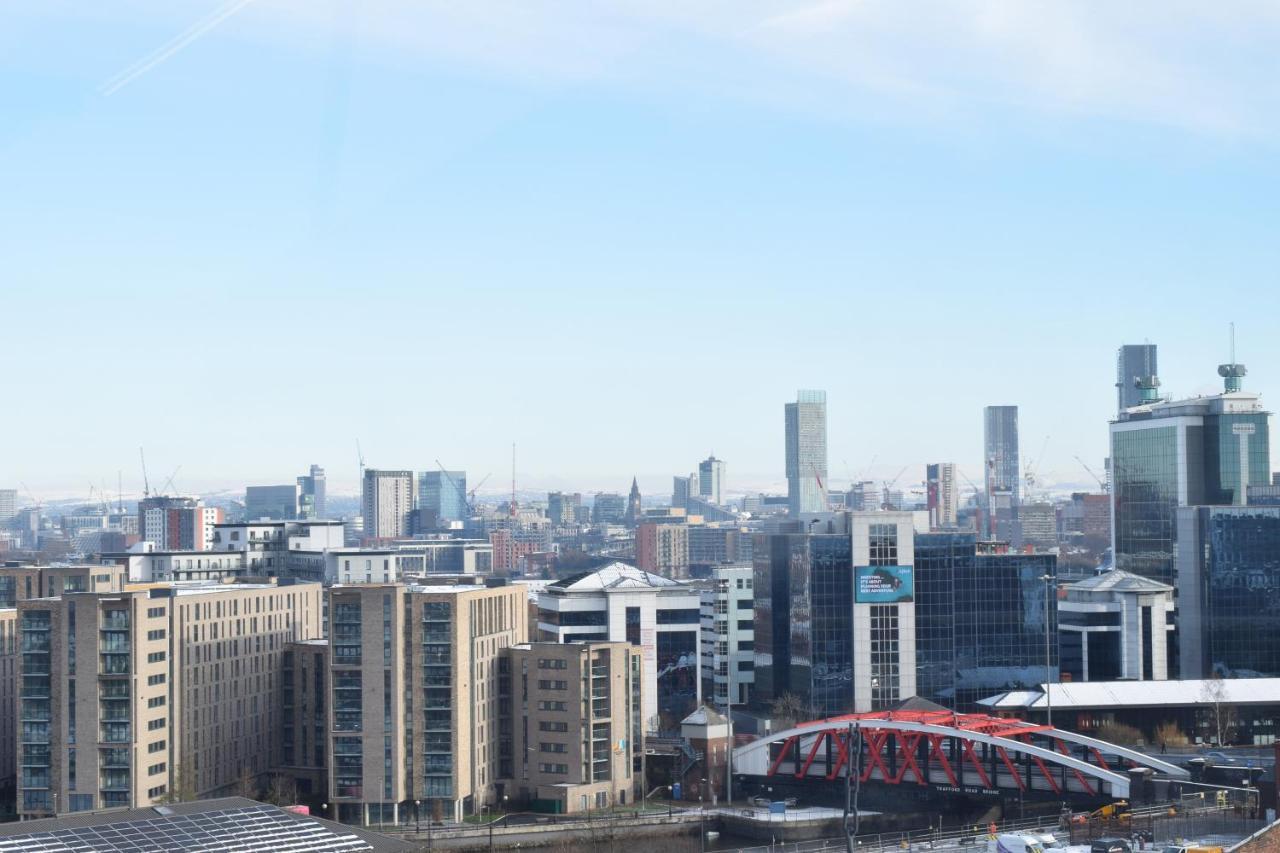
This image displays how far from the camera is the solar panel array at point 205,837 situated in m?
28.7

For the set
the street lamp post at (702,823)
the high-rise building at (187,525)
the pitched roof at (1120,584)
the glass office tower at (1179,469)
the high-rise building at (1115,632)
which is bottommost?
the street lamp post at (702,823)

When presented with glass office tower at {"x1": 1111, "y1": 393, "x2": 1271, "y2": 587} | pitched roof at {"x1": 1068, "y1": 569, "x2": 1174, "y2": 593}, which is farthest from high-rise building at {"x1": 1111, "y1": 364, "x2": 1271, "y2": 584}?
pitched roof at {"x1": 1068, "y1": 569, "x2": 1174, "y2": 593}

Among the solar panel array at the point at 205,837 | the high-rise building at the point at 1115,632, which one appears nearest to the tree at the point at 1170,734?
the high-rise building at the point at 1115,632

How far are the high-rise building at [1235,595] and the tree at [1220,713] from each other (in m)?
6.35

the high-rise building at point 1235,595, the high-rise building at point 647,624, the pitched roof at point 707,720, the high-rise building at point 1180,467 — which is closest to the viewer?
the pitched roof at point 707,720

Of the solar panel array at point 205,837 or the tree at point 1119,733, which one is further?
the tree at point 1119,733

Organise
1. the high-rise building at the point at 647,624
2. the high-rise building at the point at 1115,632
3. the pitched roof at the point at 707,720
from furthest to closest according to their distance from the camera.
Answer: the high-rise building at the point at 1115,632 → the high-rise building at the point at 647,624 → the pitched roof at the point at 707,720

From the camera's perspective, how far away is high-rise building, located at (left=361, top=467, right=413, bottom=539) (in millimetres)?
177250

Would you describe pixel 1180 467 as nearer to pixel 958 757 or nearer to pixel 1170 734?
pixel 1170 734

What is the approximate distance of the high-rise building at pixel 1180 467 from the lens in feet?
186

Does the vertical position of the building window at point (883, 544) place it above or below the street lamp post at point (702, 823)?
above

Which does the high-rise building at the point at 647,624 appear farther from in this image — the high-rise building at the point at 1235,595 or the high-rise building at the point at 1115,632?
the high-rise building at the point at 1235,595

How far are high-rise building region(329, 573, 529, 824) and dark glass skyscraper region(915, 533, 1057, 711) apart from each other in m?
13.1

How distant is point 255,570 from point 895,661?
2700 centimetres
